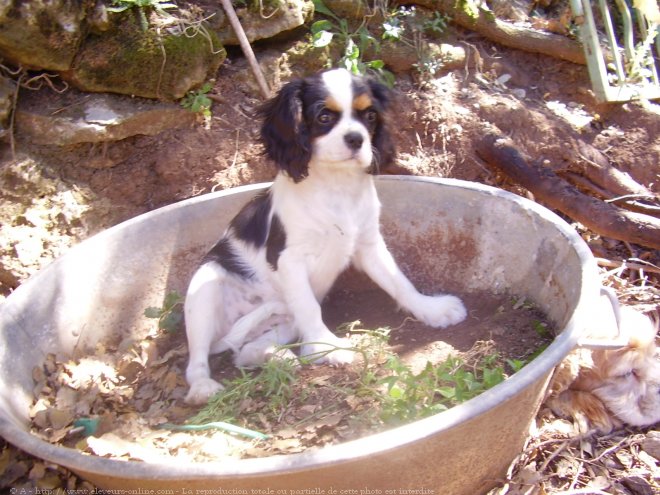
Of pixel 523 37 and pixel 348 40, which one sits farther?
pixel 523 37

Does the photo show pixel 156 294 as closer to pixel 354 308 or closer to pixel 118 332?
pixel 118 332

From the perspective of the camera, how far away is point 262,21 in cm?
383

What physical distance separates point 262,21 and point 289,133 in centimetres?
165

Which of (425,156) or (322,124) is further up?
(322,124)

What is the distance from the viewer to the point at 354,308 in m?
3.23

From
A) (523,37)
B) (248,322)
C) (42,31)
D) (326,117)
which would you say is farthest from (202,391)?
(523,37)

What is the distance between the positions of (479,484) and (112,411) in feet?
4.83

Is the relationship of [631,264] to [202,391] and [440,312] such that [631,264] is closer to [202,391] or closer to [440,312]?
[440,312]

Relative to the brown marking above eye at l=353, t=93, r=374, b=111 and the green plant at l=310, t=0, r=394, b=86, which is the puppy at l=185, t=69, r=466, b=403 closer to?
the brown marking above eye at l=353, t=93, r=374, b=111

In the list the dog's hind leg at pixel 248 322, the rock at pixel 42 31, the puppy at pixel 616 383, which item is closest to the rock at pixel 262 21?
the rock at pixel 42 31

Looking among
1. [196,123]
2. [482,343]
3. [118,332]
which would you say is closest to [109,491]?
[118,332]

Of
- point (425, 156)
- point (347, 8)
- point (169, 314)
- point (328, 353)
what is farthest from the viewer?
point (347, 8)

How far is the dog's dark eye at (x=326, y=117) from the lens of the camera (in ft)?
8.16

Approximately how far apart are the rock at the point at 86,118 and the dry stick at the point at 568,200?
6.68ft
